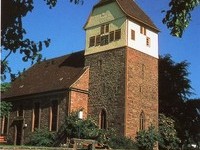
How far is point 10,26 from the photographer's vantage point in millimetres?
6992

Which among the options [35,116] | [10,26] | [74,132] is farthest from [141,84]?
[10,26]

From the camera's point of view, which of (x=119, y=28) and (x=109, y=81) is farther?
(x=119, y=28)

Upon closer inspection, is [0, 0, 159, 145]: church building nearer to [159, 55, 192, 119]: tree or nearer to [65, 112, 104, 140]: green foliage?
[65, 112, 104, 140]: green foliage

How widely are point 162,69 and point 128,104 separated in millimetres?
15452

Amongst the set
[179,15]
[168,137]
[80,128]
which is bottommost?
[168,137]

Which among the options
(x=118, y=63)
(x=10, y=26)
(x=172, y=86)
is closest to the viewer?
(x=10, y=26)

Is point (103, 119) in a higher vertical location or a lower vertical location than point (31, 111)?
lower

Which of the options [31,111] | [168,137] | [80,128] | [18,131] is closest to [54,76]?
[31,111]

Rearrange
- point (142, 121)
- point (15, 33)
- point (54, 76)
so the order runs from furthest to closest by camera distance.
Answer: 1. point (54, 76)
2. point (142, 121)
3. point (15, 33)

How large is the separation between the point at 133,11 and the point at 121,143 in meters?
13.4

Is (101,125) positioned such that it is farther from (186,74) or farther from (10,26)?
(10,26)

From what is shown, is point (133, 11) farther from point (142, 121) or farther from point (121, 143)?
point (121, 143)

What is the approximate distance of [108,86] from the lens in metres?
36.5

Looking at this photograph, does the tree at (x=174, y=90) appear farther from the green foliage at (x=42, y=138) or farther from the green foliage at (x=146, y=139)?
the green foliage at (x=42, y=138)
